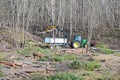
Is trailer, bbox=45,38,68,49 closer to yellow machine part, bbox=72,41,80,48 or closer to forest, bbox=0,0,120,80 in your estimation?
forest, bbox=0,0,120,80

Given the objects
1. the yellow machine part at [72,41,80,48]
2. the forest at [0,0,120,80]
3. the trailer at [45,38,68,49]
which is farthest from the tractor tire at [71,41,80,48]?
the forest at [0,0,120,80]

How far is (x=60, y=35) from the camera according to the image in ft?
85.9

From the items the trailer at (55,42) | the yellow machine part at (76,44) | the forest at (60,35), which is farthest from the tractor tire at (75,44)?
the forest at (60,35)

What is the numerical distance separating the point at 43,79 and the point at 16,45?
10321 millimetres

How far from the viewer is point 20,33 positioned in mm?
21438

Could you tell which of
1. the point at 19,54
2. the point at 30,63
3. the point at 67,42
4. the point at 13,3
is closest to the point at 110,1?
the point at 13,3

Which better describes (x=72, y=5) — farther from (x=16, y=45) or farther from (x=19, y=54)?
(x=19, y=54)

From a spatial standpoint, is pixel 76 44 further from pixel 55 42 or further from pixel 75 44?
pixel 55 42

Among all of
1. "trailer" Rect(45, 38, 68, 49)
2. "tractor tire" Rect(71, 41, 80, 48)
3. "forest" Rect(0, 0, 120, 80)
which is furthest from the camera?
"tractor tire" Rect(71, 41, 80, 48)

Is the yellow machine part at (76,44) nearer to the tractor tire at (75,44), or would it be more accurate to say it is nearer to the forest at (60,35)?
the tractor tire at (75,44)

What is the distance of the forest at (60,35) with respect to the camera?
473 inches

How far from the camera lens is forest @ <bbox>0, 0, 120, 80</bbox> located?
12016mm

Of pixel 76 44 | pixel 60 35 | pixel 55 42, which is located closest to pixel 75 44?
pixel 76 44

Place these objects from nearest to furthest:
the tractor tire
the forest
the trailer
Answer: the forest → the trailer → the tractor tire
